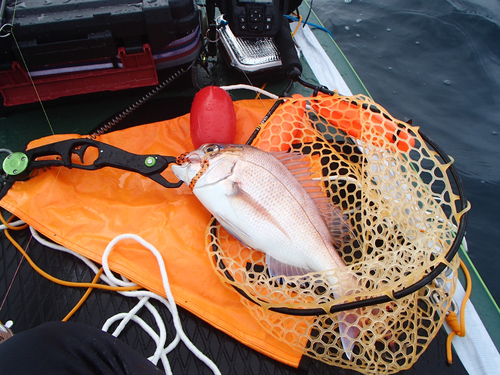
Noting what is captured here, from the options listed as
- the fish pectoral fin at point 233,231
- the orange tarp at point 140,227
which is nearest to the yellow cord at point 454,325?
the orange tarp at point 140,227

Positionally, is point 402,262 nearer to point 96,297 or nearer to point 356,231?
point 356,231

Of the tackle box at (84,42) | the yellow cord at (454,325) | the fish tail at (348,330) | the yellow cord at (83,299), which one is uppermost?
the tackle box at (84,42)

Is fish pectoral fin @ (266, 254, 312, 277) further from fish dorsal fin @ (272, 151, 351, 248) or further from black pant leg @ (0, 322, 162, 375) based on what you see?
black pant leg @ (0, 322, 162, 375)

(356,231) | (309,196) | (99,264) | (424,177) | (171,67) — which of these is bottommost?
(424,177)

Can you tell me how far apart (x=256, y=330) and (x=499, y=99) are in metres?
4.23

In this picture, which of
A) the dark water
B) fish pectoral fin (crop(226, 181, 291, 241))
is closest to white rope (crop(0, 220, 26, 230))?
fish pectoral fin (crop(226, 181, 291, 241))

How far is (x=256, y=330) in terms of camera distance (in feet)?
5.50

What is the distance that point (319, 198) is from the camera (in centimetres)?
194

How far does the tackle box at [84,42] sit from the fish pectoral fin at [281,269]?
1.68m

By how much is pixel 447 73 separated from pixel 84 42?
441 centimetres

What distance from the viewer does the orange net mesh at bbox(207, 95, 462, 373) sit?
4.94 feet

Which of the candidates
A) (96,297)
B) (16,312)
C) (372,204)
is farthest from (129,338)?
(372,204)

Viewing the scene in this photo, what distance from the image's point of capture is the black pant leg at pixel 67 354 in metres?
0.88

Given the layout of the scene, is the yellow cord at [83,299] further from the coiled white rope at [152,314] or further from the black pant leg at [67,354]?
the black pant leg at [67,354]
